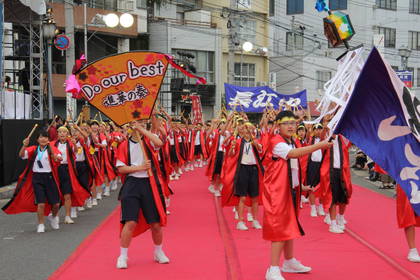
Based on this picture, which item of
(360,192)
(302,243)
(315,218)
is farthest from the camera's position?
(360,192)

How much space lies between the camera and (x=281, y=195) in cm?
602

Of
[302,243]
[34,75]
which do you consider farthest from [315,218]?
[34,75]

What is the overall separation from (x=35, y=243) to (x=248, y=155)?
365 cm

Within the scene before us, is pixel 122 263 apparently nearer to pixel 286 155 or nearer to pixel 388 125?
pixel 286 155

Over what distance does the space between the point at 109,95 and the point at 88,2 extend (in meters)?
24.5

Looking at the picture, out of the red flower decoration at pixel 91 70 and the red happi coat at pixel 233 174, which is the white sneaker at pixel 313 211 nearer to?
the red happi coat at pixel 233 174

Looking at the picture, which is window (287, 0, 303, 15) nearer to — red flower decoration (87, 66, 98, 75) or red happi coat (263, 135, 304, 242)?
red flower decoration (87, 66, 98, 75)

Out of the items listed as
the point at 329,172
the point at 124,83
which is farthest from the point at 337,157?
the point at 124,83

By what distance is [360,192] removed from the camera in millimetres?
14461

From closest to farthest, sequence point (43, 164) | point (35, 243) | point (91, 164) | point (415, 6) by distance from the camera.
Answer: point (35, 243), point (43, 164), point (91, 164), point (415, 6)

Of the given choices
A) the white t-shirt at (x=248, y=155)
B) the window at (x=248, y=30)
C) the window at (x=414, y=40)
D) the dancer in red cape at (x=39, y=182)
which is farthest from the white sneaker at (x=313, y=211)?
the window at (x=414, y=40)

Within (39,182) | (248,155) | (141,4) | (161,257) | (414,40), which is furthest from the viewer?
(414,40)

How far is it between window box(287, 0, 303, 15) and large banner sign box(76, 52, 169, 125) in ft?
119

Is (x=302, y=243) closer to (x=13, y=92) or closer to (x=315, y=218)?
(x=315, y=218)
